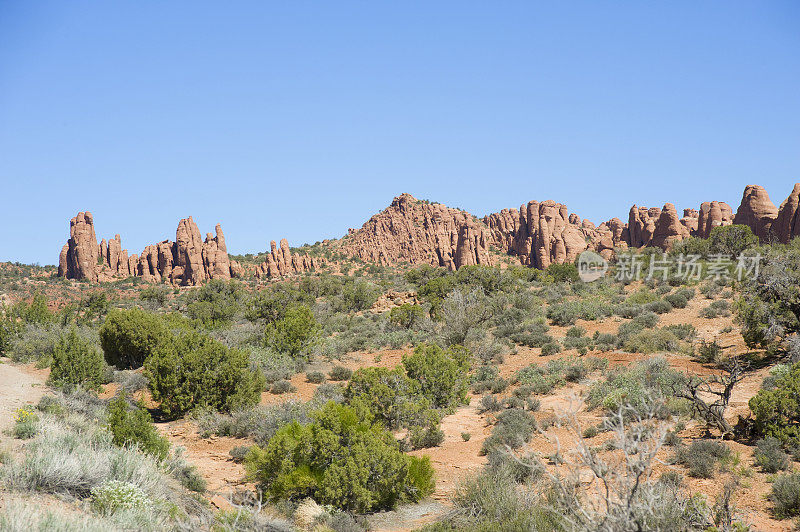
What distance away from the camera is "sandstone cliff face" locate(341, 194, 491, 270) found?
283 feet

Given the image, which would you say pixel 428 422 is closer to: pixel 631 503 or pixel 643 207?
pixel 631 503

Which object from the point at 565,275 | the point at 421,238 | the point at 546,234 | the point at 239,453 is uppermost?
the point at 421,238

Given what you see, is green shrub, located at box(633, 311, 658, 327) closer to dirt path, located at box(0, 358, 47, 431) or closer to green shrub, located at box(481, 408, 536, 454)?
green shrub, located at box(481, 408, 536, 454)

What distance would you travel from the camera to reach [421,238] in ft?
318

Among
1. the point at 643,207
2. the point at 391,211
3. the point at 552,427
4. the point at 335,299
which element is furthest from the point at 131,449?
the point at 391,211

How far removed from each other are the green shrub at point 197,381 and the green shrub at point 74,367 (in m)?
3.00

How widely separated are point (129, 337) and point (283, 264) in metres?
56.8

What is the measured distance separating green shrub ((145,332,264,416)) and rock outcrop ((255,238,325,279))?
6104 cm

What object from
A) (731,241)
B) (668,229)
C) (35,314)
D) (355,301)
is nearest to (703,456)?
(355,301)

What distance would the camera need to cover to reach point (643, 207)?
75.8 m

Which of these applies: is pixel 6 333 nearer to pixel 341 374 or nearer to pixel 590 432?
pixel 341 374

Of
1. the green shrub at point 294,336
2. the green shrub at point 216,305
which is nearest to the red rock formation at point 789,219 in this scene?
the green shrub at point 294,336

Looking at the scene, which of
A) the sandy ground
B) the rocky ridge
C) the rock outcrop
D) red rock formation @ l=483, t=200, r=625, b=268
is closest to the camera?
the sandy ground

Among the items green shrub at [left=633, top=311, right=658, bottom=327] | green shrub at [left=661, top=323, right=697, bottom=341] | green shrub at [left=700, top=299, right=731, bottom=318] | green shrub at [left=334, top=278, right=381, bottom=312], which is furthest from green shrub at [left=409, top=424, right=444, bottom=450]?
green shrub at [left=334, top=278, right=381, bottom=312]
